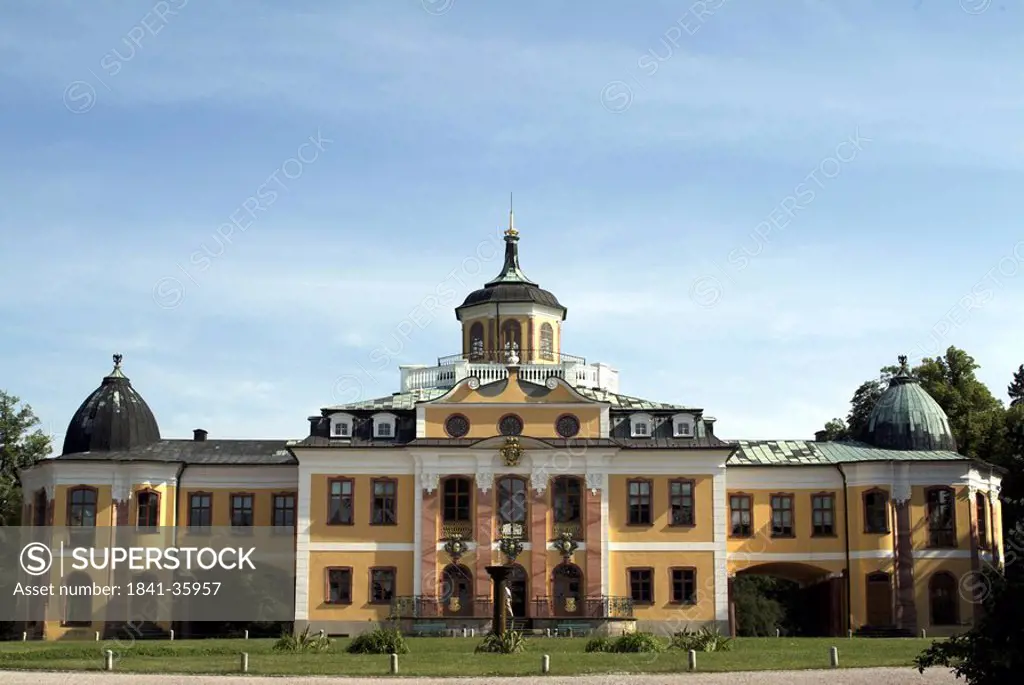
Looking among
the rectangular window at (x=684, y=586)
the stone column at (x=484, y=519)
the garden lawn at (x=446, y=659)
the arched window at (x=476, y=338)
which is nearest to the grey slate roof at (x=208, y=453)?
the stone column at (x=484, y=519)

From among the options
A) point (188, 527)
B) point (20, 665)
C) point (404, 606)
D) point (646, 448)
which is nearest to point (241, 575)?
point (188, 527)

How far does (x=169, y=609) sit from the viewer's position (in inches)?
2180

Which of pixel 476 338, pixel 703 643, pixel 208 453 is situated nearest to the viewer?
pixel 703 643

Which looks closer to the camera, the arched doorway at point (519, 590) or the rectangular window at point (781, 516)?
the arched doorway at point (519, 590)

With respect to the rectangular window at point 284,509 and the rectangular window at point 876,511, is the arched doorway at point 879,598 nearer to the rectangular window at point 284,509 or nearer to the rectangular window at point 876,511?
the rectangular window at point 876,511

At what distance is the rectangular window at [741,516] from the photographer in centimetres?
5675

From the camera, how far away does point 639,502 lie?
5553 cm

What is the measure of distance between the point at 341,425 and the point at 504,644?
20.1 metres

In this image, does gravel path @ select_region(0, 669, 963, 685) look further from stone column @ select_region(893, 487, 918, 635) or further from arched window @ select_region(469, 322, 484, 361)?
arched window @ select_region(469, 322, 484, 361)

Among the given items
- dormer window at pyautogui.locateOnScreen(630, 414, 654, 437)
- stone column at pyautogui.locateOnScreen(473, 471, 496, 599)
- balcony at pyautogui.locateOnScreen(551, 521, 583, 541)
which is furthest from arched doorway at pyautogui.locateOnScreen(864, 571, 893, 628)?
stone column at pyautogui.locateOnScreen(473, 471, 496, 599)

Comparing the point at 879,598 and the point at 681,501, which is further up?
the point at 681,501

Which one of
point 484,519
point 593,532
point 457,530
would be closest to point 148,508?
point 457,530

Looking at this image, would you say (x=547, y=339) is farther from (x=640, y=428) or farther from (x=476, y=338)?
(x=640, y=428)

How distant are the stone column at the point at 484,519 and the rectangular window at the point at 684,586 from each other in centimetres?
706
